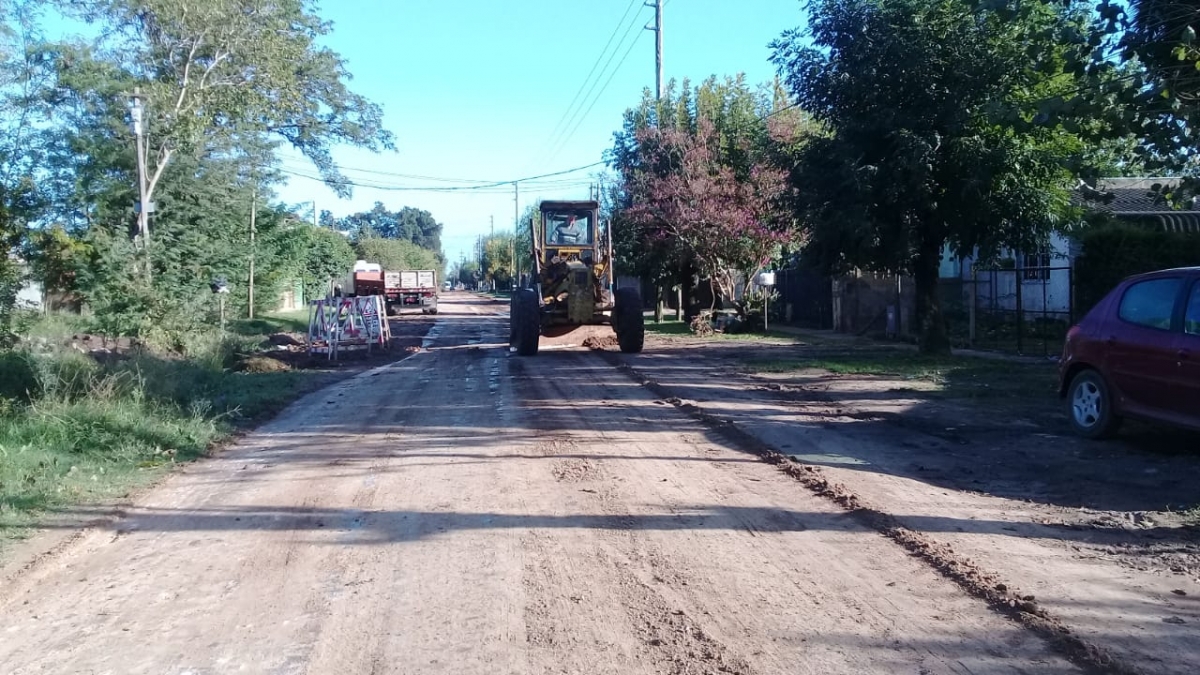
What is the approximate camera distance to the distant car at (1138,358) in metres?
8.06

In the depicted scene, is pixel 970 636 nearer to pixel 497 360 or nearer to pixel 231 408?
pixel 231 408

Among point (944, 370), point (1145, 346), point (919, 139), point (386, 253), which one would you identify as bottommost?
point (944, 370)

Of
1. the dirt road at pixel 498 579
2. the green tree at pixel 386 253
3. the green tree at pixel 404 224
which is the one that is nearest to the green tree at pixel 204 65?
the dirt road at pixel 498 579

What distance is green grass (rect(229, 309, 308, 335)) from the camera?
32.5 m

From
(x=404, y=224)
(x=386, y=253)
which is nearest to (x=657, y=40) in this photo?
(x=386, y=253)

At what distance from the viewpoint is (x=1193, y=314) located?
8.21 meters

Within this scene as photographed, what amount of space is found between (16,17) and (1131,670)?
20299mm

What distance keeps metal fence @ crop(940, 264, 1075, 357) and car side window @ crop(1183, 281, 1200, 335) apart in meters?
9.08

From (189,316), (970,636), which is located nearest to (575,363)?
(189,316)

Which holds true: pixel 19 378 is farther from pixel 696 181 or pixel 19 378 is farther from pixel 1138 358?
pixel 696 181

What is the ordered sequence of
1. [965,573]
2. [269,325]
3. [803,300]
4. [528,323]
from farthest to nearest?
[269,325]
[803,300]
[528,323]
[965,573]

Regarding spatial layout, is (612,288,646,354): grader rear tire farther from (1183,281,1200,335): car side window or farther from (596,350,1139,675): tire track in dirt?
(1183,281,1200,335): car side window

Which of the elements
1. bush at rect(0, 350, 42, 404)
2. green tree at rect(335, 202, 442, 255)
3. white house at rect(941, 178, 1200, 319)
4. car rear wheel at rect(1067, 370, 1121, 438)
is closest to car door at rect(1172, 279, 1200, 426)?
car rear wheel at rect(1067, 370, 1121, 438)

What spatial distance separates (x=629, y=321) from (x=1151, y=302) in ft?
40.6
